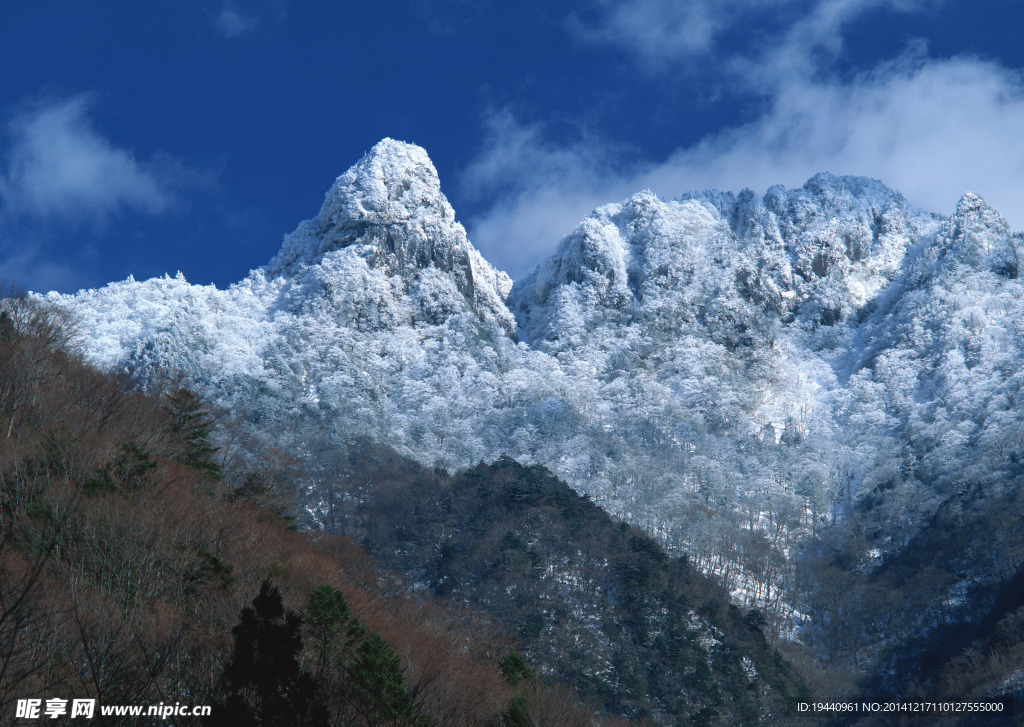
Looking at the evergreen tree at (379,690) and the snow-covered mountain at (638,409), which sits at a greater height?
the snow-covered mountain at (638,409)

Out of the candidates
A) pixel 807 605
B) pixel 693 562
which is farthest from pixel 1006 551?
pixel 693 562

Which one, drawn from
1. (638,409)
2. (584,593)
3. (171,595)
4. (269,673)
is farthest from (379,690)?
(638,409)

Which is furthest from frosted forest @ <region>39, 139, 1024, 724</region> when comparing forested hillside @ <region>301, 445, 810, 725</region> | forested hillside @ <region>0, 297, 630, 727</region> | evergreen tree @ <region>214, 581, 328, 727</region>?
evergreen tree @ <region>214, 581, 328, 727</region>

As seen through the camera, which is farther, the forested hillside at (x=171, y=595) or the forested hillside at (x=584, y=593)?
the forested hillside at (x=584, y=593)

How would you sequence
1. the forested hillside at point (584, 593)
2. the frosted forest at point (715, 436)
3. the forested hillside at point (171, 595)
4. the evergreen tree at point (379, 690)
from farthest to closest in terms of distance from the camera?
the frosted forest at point (715, 436) < the forested hillside at point (584, 593) < the evergreen tree at point (379, 690) < the forested hillside at point (171, 595)

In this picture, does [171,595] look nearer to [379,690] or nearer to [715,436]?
[379,690]

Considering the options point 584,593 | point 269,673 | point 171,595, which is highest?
point 584,593

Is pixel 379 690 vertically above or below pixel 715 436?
below

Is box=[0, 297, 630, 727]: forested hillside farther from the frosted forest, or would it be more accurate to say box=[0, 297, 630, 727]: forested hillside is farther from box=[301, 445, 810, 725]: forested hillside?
the frosted forest

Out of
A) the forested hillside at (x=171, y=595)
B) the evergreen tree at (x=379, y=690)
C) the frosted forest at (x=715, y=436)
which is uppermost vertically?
the frosted forest at (x=715, y=436)

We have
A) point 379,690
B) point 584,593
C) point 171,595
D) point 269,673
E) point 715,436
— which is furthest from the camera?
point 715,436

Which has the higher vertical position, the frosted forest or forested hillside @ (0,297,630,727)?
the frosted forest

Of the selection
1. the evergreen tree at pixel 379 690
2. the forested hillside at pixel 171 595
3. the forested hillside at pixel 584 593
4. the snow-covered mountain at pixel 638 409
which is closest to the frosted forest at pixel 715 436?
the snow-covered mountain at pixel 638 409

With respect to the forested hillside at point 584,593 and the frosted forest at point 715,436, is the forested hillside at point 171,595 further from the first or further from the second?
the frosted forest at point 715,436
